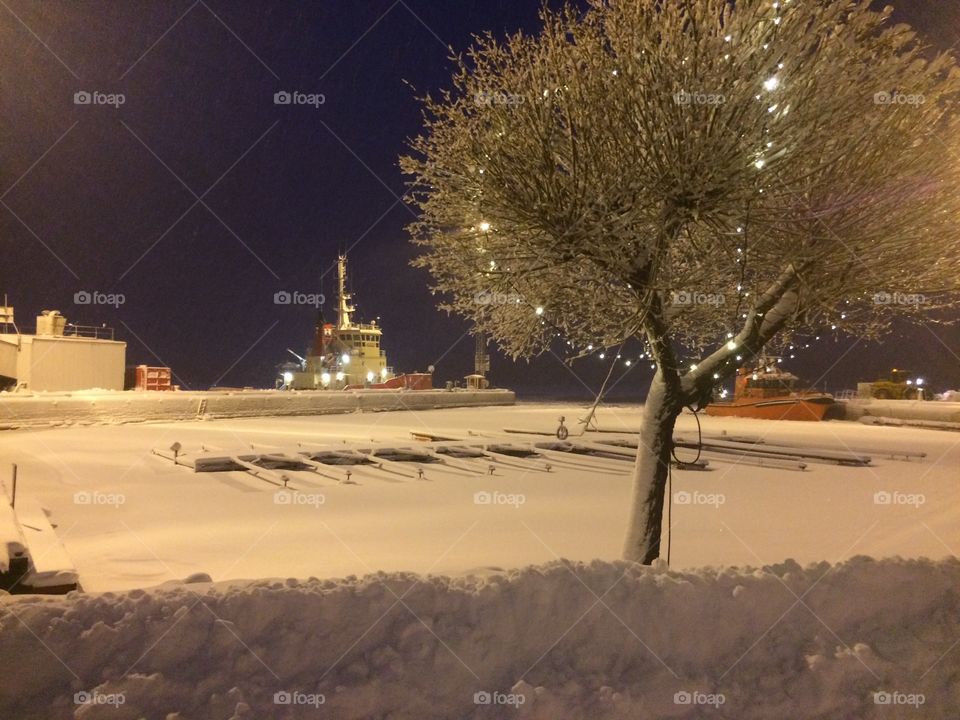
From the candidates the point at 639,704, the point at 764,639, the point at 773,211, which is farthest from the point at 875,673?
the point at 773,211

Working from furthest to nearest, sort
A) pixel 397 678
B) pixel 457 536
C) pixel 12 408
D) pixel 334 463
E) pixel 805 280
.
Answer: pixel 12 408, pixel 334 463, pixel 457 536, pixel 805 280, pixel 397 678

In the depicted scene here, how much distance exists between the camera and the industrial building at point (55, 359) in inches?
1183

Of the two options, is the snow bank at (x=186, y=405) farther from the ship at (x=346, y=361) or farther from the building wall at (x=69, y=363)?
the ship at (x=346, y=361)

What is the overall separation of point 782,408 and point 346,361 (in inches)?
1202

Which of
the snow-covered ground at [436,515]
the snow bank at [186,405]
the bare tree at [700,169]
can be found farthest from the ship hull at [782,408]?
the bare tree at [700,169]

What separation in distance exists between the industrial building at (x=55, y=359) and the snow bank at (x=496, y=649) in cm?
2963

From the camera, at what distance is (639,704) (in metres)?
4.57

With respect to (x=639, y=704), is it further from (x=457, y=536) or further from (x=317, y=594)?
(x=457, y=536)

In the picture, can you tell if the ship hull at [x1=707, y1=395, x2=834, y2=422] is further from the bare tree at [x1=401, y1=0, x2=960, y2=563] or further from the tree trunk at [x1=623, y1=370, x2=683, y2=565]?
the tree trunk at [x1=623, y1=370, x2=683, y2=565]

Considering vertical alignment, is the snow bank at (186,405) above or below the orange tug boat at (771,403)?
below

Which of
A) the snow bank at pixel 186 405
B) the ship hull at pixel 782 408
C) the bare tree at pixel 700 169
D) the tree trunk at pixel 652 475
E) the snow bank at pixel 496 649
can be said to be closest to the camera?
the snow bank at pixel 496 649

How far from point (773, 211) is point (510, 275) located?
2.49 meters

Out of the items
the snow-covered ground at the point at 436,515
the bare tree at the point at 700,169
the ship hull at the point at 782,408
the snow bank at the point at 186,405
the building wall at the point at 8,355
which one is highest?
the bare tree at the point at 700,169

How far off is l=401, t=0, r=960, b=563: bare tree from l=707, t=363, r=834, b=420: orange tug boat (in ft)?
81.8
